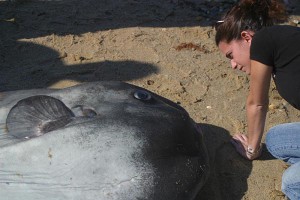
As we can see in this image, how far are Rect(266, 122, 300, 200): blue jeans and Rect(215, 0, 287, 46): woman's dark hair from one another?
0.66m

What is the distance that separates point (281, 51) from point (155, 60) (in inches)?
66.6

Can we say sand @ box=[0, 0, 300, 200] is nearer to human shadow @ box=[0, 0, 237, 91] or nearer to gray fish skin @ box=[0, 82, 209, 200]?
human shadow @ box=[0, 0, 237, 91]

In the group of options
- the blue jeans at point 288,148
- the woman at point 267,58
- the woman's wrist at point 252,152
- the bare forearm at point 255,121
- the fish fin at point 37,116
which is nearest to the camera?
the fish fin at point 37,116

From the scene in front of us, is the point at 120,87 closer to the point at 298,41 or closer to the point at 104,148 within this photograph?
the point at 104,148

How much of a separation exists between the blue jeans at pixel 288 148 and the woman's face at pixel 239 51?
0.47 metres

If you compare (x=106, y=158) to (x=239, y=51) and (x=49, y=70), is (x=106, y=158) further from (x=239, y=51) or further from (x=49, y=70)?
(x=49, y=70)

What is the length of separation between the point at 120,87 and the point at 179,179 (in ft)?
2.12

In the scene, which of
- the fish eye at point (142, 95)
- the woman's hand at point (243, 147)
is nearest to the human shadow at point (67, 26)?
the woman's hand at point (243, 147)

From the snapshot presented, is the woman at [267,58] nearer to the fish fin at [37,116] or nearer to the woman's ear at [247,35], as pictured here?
the woman's ear at [247,35]

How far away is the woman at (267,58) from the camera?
2.49 meters

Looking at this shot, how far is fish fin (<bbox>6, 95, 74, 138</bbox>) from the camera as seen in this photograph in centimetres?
238

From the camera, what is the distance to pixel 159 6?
497 centimetres

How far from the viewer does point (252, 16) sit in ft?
8.72

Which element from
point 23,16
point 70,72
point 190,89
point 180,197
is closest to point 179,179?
point 180,197
